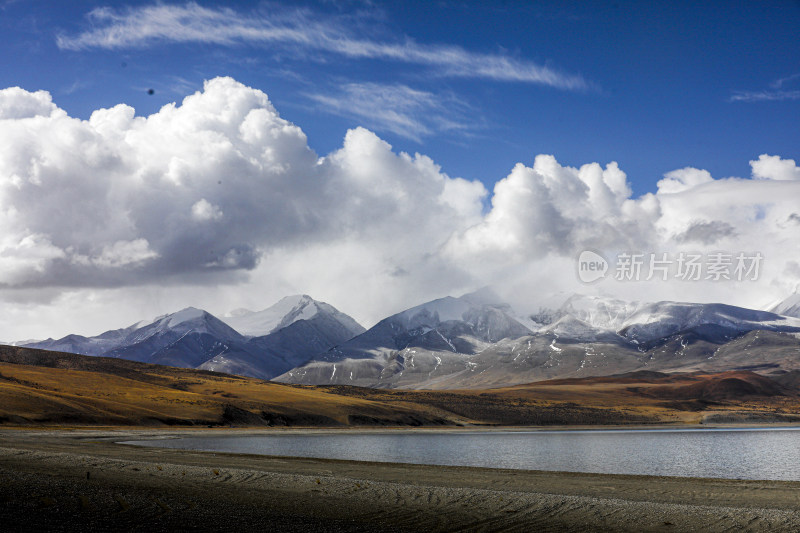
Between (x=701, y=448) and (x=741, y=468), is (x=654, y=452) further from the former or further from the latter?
(x=741, y=468)

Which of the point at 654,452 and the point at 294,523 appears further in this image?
the point at 654,452

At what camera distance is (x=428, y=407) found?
19812 centimetres

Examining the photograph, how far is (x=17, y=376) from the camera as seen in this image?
154m

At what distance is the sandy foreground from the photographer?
81.2 ft

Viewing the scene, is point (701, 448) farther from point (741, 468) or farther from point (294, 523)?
point (294, 523)

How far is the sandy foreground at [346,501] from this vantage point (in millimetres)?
24750

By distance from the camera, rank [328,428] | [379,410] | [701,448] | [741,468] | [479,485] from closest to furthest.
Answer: [479,485]
[741,468]
[701,448]
[328,428]
[379,410]

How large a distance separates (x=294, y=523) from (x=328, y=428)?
12843cm

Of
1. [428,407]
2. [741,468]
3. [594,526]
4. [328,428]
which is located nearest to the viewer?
[594,526]

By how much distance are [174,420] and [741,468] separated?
10180 cm

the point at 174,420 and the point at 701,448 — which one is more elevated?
the point at 701,448

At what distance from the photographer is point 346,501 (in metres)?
31.3

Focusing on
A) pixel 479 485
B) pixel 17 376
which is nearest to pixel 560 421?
pixel 17 376

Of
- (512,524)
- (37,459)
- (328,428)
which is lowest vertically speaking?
(328,428)
